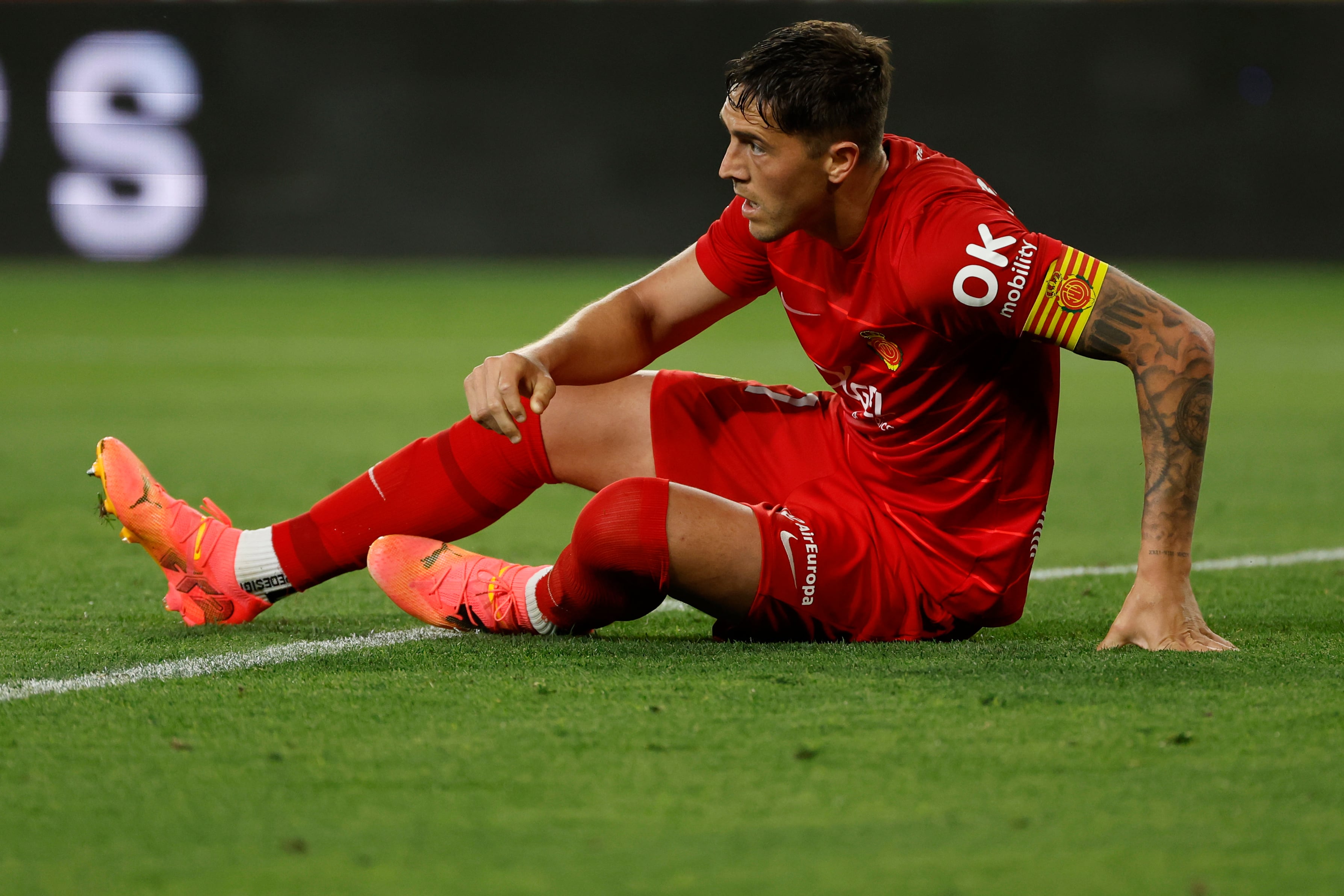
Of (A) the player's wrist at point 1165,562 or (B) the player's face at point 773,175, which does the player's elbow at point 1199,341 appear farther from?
(B) the player's face at point 773,175

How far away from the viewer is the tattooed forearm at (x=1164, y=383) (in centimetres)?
232

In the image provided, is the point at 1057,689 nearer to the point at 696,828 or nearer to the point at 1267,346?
the point at 696,828

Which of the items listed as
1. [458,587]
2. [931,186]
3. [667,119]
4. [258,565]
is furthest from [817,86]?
[667,119]

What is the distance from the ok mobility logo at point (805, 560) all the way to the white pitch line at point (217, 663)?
0.60 meters

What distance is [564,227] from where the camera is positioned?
39.4 ft

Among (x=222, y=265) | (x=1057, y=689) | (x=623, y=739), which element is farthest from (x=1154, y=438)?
(x=222, y=265)

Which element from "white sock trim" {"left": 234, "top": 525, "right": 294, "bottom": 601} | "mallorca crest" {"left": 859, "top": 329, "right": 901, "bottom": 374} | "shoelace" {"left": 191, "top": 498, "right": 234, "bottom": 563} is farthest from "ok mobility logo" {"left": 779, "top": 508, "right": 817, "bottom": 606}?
"shoelace" {"left": 191, "top": 498, "right": 234, "bottom": 563}

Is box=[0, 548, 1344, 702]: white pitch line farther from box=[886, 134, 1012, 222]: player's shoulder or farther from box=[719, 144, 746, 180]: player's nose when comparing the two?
box=[886, 134, 1012, 222]: player's shoulder

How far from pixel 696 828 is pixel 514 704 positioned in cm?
54

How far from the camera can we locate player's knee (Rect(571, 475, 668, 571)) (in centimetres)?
237

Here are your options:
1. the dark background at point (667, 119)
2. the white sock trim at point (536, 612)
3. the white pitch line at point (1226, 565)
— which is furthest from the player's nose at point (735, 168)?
the dark background at point (667, 119)

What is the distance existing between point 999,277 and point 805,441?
0.59 metres

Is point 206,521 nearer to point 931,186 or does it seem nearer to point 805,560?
point 805,560

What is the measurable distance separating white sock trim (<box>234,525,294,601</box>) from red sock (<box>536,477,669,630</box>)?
519 millimetres
